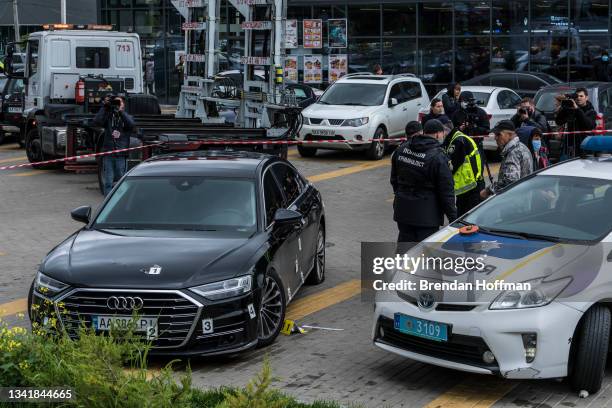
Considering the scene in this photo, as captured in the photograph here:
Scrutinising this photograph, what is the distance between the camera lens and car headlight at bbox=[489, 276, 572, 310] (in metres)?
7.27

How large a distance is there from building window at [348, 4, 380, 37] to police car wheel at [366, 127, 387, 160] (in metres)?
12.8

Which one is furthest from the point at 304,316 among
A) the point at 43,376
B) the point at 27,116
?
the point at 27,116

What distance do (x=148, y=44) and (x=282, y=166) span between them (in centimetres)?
2984

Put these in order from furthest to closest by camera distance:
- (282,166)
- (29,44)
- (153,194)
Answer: (29,44)
(282,166)
(153,194)

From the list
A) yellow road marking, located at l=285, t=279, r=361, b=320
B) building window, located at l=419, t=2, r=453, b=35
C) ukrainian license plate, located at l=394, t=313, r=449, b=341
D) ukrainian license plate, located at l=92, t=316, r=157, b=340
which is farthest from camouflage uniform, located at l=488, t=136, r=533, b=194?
building window, located at l=419, t=2, r=453, b=35

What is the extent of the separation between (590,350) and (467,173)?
13.3ft

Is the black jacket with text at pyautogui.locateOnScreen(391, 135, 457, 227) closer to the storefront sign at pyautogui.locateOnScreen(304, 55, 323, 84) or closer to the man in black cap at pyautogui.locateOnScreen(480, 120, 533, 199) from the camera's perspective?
the man in black cap at pyautogui.locateOnScreen(480, 120, 533, 199)

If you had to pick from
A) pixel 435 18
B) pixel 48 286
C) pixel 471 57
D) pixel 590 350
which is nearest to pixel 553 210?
pixel 590 350

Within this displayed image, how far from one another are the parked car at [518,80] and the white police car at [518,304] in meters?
21.7

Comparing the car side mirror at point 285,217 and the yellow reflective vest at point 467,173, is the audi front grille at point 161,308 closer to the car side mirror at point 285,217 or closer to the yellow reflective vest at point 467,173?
the car side mirror at point 285,217

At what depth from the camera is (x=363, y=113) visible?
73.5 feet

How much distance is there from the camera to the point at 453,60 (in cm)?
3400

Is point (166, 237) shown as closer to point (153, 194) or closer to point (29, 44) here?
point (153, 194)

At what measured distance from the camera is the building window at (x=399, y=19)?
34406mm
